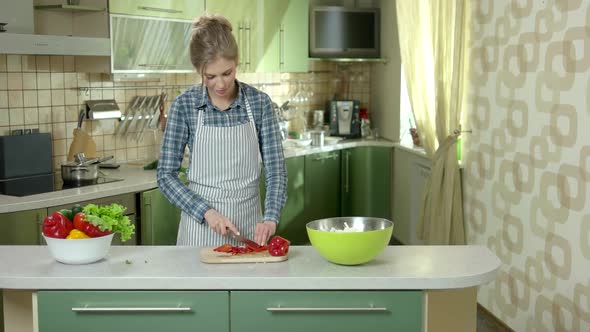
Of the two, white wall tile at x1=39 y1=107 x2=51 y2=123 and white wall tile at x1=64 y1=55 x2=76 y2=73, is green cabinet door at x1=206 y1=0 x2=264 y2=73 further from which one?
white wall tile at x1=39 y1=107 x2=51 y2=123

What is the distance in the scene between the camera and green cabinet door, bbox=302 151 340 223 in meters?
5.85

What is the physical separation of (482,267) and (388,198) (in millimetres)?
3977

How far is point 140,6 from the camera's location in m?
4.55

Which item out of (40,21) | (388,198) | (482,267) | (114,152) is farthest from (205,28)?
(388,198)

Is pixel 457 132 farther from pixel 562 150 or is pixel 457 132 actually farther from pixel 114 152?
pixel 114 152

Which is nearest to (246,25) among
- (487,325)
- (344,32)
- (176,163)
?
(344,32)

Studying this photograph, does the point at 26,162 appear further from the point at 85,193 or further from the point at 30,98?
the point at 85,193

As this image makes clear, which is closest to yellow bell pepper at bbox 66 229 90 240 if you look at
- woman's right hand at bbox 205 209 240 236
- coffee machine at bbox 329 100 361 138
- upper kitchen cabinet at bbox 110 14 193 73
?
woman's right hand at bbox 205 209 240 236

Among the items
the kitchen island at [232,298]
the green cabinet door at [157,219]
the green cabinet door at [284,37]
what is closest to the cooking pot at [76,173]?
the green cabinet door at [157,219]

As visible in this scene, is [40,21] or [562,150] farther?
[40,21]

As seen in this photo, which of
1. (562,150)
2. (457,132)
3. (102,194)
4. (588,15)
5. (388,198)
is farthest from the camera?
(388,198)

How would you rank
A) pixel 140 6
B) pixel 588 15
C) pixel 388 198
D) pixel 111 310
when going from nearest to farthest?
pixel 111 310 → pixel 588 15 → pixel 140 6 → pixel 388 198

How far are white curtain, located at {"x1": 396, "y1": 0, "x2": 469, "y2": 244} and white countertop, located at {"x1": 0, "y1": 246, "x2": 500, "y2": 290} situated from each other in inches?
96.4

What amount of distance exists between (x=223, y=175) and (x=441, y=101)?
2.40m
